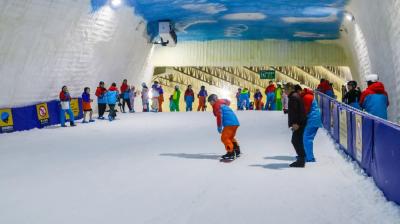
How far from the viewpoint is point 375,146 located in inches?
253

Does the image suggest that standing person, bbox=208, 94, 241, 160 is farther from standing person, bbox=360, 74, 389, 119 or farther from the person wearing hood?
the person wearing hood

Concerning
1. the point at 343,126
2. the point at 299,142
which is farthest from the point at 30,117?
the point at 299,142

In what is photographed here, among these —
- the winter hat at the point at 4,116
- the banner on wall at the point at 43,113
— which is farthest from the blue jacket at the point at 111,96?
the winter hat at the point at 4,116

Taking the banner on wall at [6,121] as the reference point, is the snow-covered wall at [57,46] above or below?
above

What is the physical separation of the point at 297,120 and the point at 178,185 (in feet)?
7.62

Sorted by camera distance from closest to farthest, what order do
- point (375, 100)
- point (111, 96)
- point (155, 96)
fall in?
point (375, 100), point (111, 96), point (155, 96)

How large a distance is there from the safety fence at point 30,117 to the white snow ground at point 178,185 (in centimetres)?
256

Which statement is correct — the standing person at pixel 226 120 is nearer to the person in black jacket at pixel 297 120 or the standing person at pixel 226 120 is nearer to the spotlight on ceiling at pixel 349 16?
the person in black jacket at pixel 297 120

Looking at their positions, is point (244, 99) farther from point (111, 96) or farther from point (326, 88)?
point (111, 96)

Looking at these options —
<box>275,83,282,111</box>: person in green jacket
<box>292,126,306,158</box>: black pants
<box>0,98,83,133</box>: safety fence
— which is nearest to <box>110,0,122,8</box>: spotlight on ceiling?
<box>0,98,83,133</box>: safety fence

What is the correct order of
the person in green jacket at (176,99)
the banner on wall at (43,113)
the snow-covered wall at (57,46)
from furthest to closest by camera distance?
the person in green jacket at (176,99) < the banner on wall at (43,113) < the snow-covered wall at (57,46)

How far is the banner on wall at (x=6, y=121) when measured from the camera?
13.9 m

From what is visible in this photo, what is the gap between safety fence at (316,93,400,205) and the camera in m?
5.41

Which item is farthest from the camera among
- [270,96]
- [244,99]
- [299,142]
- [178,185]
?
[244,99]
